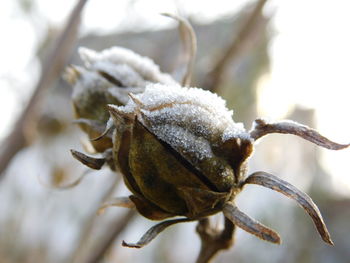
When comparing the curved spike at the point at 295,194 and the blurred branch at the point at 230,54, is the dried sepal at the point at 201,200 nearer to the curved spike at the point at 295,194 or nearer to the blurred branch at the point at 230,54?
the curved spike at the point at 295,194

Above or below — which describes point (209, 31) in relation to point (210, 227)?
below

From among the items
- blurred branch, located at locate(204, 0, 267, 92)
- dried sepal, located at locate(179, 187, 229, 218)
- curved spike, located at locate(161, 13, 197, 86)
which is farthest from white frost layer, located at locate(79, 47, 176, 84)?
blurred branch, located at locate(204, 0, 267, 92)

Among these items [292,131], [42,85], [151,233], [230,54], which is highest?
[292,131]

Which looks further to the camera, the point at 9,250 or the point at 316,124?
the point at 316,124

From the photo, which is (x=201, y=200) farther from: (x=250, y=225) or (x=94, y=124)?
(x=94, y=124)

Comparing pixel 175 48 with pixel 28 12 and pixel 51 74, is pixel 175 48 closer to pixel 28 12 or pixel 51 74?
pixel 28 12

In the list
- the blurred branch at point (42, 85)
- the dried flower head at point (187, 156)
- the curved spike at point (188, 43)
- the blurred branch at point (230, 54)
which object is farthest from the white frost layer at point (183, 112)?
the blurred branch at point (230, 54)

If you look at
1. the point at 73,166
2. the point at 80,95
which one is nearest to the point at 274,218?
the point at 73,166

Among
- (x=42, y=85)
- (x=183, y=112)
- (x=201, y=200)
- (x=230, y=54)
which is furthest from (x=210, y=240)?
(x=230, y=54)
